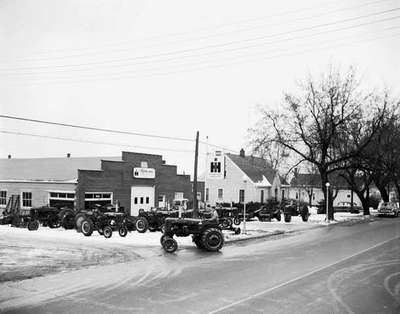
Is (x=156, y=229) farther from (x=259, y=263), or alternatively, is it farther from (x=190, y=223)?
(x=259, y=263)

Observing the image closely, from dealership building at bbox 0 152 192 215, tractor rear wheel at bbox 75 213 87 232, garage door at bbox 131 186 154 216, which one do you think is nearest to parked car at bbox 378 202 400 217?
dealership building at bbox 0 152 192 215

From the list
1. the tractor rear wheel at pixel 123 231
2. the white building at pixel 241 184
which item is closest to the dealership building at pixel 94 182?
the tractor rear wheel at pixel 123 231

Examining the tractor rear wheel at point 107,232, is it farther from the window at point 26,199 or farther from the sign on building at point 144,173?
the window at point 26,199

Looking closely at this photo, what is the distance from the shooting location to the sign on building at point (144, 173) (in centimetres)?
3594

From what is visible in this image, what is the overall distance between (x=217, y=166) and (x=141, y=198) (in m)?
12.6

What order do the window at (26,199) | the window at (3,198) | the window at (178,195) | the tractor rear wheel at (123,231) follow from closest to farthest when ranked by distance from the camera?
1. the tractor rear wheel at (123,231)
2. the window at (26,199)
3. the window at (3,198)
4. the window at (178,195)

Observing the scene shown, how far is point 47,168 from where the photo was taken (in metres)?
37.0

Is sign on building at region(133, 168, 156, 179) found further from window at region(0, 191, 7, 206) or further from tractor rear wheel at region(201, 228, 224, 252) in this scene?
tractor rear wheel at region(201, 228, 224, 252)

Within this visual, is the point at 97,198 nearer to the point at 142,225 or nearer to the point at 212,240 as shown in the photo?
the point at 142,225

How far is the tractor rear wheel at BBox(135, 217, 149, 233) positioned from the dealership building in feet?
15.9

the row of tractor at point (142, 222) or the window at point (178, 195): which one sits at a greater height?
the window at point (178, 195)

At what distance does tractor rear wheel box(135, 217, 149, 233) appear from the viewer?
24.8m

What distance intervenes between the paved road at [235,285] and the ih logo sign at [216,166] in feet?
27.6

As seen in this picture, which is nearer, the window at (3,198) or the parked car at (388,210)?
the window at (3,198)
